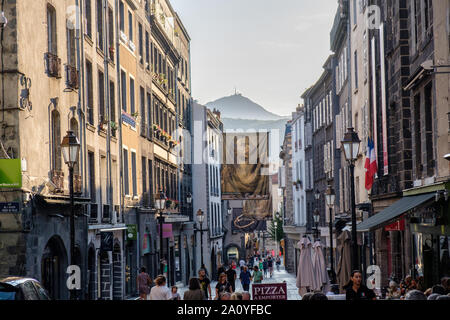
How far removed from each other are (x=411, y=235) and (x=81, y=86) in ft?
38.4

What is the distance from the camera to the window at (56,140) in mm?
24422

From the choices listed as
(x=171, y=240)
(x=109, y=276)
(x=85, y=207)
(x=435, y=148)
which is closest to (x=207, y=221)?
(x=171, y=240)

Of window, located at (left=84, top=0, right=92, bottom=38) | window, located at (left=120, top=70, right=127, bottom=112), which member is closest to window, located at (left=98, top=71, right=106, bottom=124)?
window, located at (left=84, top=0, right=92, bottom=38)

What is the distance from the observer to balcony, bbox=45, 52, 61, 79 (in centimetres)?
2334

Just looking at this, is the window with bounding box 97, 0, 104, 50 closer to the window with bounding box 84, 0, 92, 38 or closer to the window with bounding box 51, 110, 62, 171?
the window with bounding box 84, 0, 92, 38

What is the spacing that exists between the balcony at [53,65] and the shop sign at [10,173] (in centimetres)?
423

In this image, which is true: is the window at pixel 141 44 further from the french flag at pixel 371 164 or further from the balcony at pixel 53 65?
the balcony at pixel 53 65

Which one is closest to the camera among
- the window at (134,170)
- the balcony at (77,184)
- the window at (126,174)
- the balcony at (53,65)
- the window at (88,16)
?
the balcony at (53,65)

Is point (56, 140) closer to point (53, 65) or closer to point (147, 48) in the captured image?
point (53, 65)

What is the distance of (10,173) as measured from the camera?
65.8 feet

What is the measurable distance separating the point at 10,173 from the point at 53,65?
4786 mm

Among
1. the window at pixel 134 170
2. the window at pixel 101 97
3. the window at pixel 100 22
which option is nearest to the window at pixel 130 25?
the window at pixel 134 170

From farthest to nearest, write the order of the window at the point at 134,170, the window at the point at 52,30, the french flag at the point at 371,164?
1. the window at the point at 134,170
2. the french flag at the point at 371,164
3. the window at the point at 52,30

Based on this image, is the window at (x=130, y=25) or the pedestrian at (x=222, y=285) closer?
the pedestrian at (x=222, y=285)
